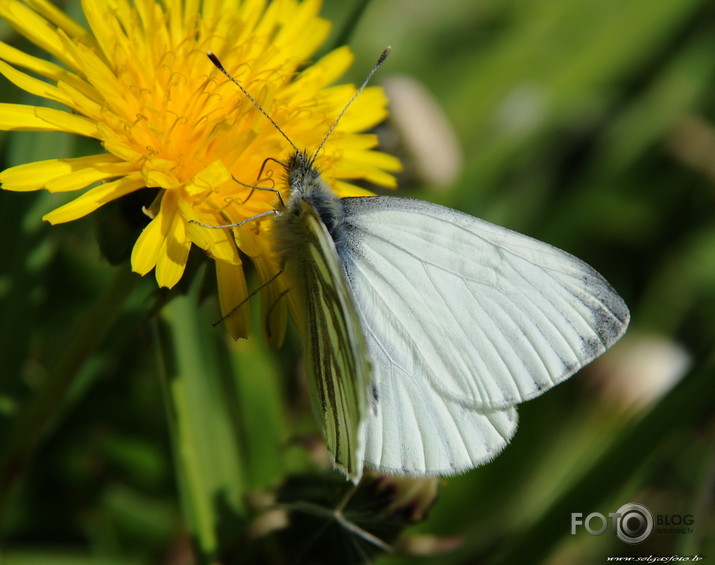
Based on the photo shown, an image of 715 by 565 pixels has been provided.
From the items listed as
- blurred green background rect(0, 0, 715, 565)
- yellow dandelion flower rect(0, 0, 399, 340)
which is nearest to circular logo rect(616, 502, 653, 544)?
blurred green background rect(0, 0, 715, 565)

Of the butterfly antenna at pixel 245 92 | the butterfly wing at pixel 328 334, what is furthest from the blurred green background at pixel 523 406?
the butterfly antenna at pixel 245 92

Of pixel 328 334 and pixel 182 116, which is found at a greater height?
pixel 182 116

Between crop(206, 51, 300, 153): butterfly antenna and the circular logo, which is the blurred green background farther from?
crop(206, 51, 300, 153): butterfly antenna

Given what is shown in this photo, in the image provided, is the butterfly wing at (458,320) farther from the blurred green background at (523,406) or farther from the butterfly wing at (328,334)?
the blurred green background at (523,406)

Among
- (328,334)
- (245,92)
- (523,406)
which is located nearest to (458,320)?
(328,334)

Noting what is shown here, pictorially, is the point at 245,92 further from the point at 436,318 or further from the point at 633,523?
the point at 633,523

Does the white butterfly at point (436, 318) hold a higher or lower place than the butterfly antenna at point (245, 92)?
lower
